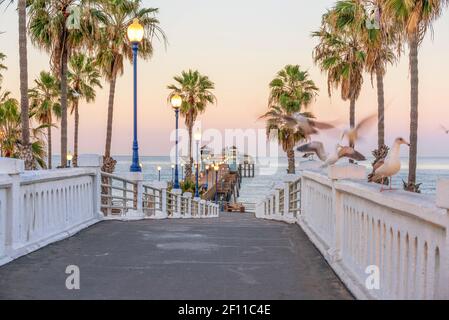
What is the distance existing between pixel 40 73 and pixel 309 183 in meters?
42.8

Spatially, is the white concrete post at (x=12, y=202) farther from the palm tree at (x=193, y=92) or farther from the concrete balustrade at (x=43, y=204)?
the palm tree at (x=193, y=92)

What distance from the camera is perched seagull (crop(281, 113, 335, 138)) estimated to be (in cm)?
796

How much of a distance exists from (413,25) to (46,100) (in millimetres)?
34922

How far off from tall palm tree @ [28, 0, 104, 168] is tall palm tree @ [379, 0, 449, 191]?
14.0 meters

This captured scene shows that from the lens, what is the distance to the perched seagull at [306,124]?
7959mm

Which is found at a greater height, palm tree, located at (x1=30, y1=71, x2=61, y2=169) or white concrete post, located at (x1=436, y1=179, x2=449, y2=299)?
palm tree, located at (x1=30, y1=71, x2=61, y2=169)

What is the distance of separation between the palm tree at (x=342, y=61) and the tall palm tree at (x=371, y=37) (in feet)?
16.1

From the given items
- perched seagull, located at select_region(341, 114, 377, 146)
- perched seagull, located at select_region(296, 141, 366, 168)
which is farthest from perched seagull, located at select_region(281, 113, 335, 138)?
perched seagull, located at select_region(341, 114, 377, 146)

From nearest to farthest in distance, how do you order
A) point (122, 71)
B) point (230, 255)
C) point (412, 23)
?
1. point (230, 255)
2. point (412, 23)
3. point (122, 71)

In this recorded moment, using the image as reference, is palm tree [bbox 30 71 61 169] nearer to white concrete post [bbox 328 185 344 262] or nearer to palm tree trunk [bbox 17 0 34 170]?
palm tree trunk [bbox 17 0 34 170]
